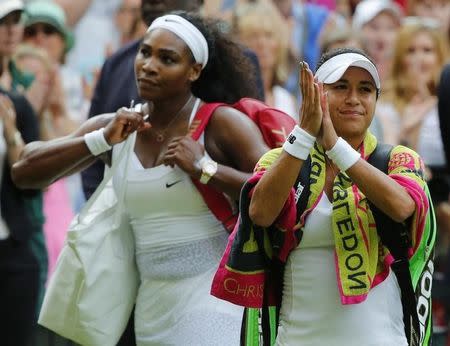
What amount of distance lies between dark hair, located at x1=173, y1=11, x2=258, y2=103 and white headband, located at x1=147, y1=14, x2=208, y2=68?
0.08 metres

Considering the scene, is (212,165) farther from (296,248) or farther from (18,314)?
(18,314)

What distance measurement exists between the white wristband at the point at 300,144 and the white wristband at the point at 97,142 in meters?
1.49

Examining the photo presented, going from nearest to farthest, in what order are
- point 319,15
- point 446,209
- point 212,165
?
1. point 212,165
2. point 446,209
3. point 319,15

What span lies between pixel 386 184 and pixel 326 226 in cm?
31

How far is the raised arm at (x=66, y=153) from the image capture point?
21.6 ft

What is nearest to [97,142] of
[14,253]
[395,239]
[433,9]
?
[395,239]

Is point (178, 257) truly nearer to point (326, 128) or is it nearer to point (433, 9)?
point (326, 128)

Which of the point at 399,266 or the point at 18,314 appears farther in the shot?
the point at 18,314

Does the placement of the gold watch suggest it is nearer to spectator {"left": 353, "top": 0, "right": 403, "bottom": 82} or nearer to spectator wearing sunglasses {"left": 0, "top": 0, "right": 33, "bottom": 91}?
spectator wearing sunglasses {"left": 0, "top": 0, "right": 33, "bottom": 91}

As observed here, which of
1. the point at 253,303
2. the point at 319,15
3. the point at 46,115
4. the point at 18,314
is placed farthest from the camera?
the point at 319,15

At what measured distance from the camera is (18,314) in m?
8.63

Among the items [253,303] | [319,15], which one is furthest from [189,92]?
[319,15]

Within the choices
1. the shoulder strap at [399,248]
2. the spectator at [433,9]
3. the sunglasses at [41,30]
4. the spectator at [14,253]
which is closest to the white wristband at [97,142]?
the shoulder strap at [399,248]

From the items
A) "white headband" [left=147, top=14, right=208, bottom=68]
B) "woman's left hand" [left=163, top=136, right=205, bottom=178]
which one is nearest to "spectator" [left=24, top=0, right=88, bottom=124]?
"white headband" [left=147, top=14, right=208, bottom=68]
